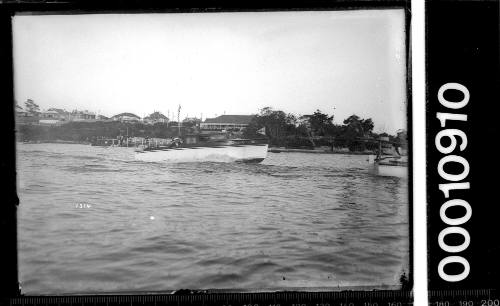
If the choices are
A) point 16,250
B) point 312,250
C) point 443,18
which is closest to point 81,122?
point 16,250

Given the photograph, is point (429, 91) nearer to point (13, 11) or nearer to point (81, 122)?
point (81, 122)

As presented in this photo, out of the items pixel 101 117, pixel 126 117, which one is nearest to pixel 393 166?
pixel 126 117

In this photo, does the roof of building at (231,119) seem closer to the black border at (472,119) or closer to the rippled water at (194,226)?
the rippled water at (194,226)

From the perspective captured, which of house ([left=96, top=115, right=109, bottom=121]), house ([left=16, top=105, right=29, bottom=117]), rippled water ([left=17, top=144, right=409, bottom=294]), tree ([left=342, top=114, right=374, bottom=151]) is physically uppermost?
house ([left=16, top=105, right=29, bottom=117])

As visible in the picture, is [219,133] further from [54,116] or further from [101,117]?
[54,116]

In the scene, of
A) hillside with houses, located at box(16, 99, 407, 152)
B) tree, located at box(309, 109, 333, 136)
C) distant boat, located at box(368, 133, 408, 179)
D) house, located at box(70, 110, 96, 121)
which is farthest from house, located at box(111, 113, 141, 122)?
distant boat, located at box(368, 133, 408, 179)

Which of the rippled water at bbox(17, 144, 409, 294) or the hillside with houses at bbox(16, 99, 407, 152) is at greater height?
the hillside with houses at bbox(16, 99, 407, 152)

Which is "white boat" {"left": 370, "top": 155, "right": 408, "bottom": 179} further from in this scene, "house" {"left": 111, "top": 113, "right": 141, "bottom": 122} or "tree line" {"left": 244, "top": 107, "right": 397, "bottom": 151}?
"house" {"left": 111, "top": 113, "right": 141, "bottom": 122}

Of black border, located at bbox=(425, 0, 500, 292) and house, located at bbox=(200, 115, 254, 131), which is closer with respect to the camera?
black border, located at bbox=(425, 0, 500, 292)

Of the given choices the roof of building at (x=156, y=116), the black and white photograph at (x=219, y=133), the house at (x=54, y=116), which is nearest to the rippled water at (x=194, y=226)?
the black and white photograph at (x=219, y=133)
